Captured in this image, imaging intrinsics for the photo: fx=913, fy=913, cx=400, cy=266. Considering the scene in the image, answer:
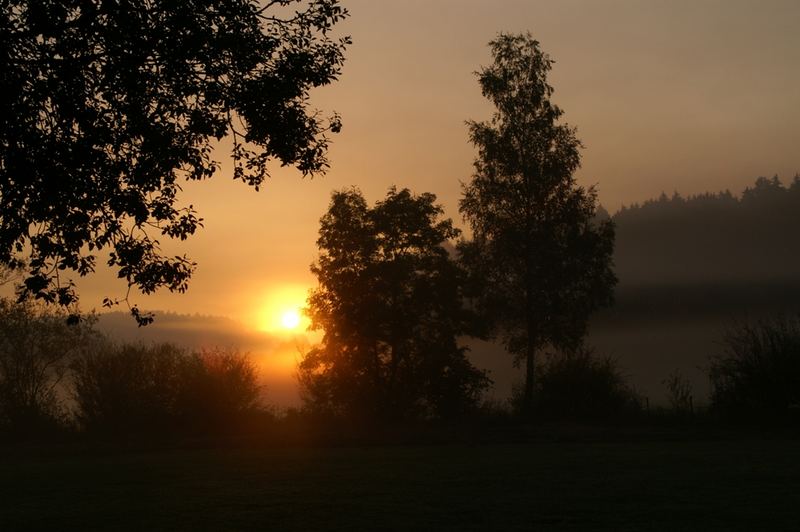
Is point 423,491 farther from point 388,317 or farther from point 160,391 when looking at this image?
point 388,317

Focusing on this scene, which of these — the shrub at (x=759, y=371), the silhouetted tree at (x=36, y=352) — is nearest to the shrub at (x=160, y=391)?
the silhouetted tree at (x=36, y=352)

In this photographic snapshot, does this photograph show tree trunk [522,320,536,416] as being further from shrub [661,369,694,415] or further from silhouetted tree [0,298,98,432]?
silhouetted tree [0,298,98,432]

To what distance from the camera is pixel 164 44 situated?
17.1 meters

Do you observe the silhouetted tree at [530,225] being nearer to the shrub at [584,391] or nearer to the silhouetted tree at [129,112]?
the shrub at [584,391]

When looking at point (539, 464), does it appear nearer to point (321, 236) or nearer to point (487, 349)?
point (321, 236)

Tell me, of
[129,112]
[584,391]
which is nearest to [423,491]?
[129,112]

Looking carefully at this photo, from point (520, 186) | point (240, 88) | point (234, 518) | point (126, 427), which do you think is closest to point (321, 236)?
point (520, 186)

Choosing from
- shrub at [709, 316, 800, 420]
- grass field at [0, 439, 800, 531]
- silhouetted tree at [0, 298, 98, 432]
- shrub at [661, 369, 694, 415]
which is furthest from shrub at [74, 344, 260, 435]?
shrub at [709, 316, 800, 420]

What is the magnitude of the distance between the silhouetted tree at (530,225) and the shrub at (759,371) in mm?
9098

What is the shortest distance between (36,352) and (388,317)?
20032 mm

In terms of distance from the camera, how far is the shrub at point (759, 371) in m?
42.8

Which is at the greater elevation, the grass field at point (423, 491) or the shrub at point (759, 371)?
the shrub at point (759, 371)

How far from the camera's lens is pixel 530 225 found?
175 ft

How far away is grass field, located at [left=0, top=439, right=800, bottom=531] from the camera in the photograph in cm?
1466
